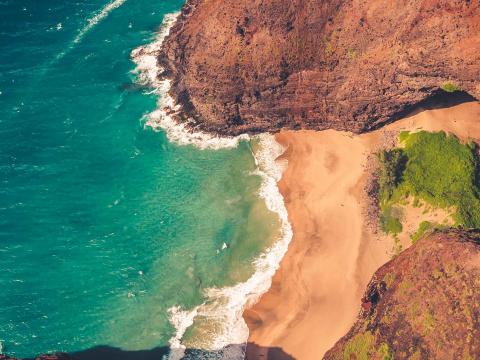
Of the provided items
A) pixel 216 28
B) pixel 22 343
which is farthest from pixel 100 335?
pixel 216 28

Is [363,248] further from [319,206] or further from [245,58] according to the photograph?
[245,58]

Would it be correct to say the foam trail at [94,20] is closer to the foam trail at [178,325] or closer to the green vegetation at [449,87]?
the foam trail at [178,325]

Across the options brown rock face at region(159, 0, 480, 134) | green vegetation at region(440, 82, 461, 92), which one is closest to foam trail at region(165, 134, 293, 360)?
brown rock face at region(159, 0, 480, 134)

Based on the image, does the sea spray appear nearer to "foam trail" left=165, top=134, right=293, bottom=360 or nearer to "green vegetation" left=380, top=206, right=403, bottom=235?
"foam trail" left=165, top=134, right=293, bottom=360

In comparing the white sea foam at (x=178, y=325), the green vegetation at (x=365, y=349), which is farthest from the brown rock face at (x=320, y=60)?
the green vegetation at (x=365, y=349)

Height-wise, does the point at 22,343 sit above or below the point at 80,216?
below

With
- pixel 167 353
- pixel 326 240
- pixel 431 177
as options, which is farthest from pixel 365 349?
pixel 431 177

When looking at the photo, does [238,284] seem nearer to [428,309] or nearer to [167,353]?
[167,353]
